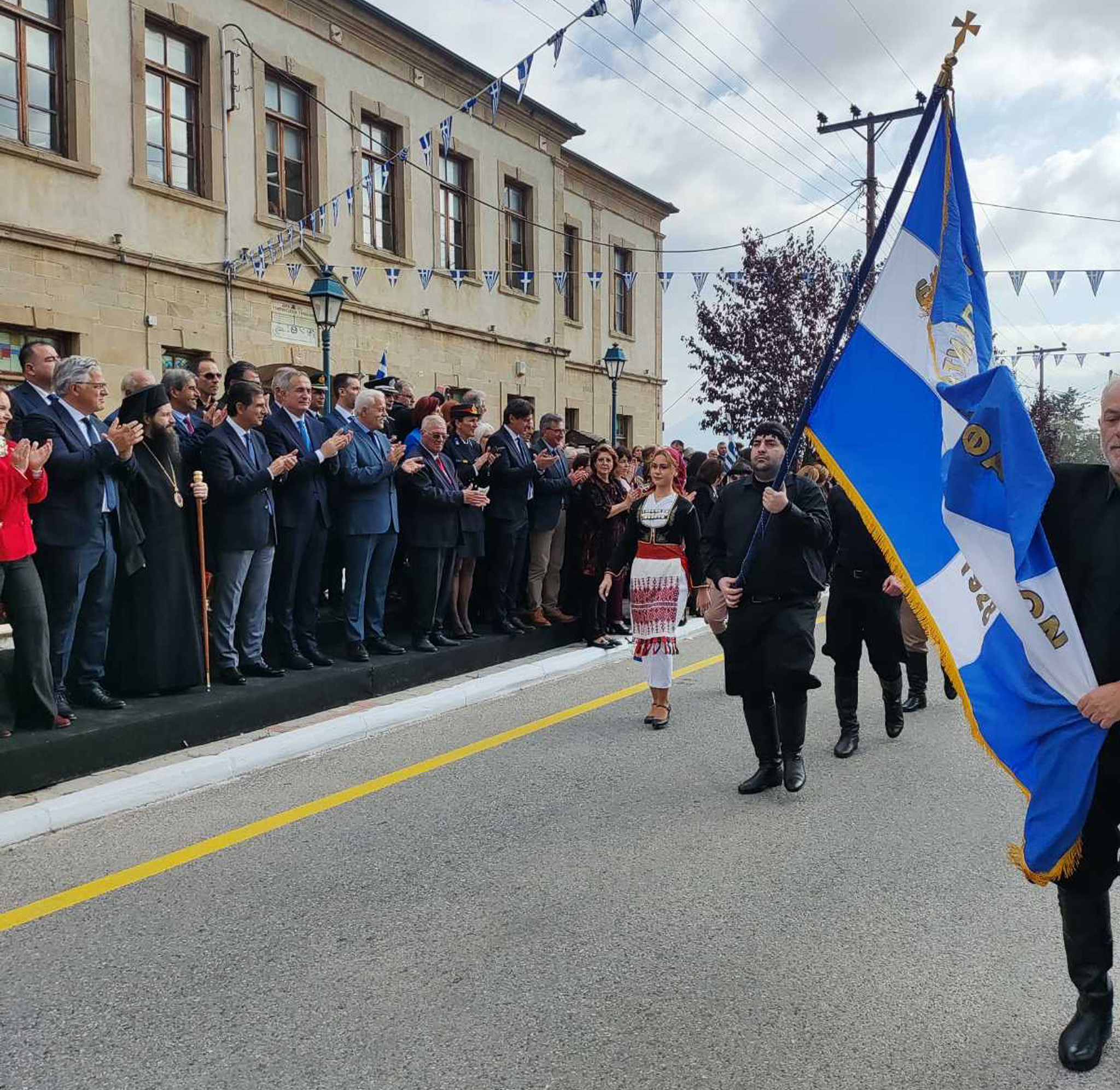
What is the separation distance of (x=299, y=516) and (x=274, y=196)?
1181cm

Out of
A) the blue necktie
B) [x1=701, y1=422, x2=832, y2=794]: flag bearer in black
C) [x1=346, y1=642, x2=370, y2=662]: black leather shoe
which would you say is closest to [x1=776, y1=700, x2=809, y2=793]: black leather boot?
[x1=701, y1=422, x2=832, y2=794]: flag bearer in black

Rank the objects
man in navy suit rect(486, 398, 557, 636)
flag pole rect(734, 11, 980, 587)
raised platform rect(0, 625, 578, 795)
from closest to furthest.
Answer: flag pole rect(734, 11, 980, 587) < raised platform rect(0, 625, 578, 795) < man in navy suit rect(486, 398, 557, 636)

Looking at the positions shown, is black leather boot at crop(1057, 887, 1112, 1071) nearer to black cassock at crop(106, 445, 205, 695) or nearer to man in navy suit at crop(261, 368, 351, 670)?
black cassock at crop(106, 445, 205, 695)

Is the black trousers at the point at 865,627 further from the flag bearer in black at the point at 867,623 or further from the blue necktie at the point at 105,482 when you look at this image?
the blue necktie at the point at 105,482

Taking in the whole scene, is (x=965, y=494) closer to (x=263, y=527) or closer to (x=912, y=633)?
(x=912, y=633)

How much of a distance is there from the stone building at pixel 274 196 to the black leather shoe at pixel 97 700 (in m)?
8.96

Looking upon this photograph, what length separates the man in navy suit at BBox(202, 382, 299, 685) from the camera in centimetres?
702

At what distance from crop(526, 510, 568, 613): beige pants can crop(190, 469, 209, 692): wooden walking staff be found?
12.1ft

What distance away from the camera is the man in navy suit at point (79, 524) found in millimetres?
5906

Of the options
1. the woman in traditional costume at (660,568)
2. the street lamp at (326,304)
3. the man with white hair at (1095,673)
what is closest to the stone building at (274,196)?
the street lamp at (326,304)

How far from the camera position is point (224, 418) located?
7324mm

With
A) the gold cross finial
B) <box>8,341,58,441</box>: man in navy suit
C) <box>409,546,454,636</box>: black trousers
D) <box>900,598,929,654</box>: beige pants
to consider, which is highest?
the gold cross finial

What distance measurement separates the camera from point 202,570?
Answer: 6.82 m

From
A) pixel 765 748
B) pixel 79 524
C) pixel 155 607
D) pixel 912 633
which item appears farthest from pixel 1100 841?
pixel 155 607
